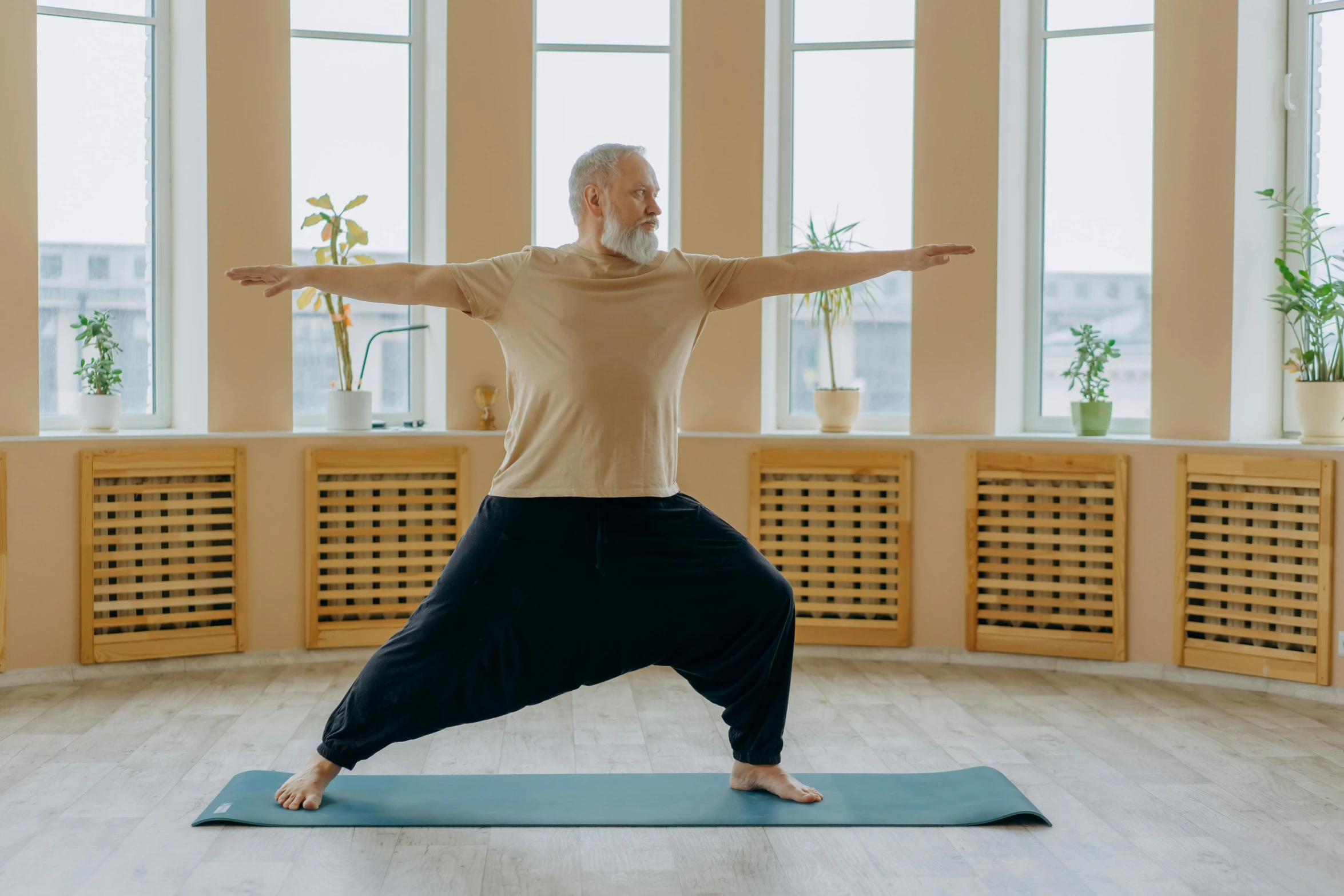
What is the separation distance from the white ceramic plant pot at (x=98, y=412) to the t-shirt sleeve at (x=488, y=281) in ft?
7.61

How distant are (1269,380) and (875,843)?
2.95 metres

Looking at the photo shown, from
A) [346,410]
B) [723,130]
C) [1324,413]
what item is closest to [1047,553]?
[1324,413]

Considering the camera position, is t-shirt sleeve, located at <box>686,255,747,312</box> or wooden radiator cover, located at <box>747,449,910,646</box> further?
wooden radiator cover, located at <box>747,449,910,646</box>

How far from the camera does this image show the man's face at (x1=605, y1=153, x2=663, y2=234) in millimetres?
2818

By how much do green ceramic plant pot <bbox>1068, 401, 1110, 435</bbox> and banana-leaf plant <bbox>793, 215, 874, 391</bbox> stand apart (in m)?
0.96

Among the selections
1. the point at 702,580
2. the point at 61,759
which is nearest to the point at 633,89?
the point at 702,580

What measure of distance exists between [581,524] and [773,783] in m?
0.81

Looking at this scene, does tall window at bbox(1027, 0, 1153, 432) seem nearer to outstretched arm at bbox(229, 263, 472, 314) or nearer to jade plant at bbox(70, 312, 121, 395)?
outstretched arm at bbox(229, 263, 472, 314)

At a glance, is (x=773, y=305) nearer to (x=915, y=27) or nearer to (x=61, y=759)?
(x=915, y=27)

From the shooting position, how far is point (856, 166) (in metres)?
5.08

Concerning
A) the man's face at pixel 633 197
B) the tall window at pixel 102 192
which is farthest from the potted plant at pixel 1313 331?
the tall window at pixel 102 192

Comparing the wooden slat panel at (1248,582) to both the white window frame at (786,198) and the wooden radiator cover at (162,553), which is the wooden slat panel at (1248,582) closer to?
the white window frame at (786,198)

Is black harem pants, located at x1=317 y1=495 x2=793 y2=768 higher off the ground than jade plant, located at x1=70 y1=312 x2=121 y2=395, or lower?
lower

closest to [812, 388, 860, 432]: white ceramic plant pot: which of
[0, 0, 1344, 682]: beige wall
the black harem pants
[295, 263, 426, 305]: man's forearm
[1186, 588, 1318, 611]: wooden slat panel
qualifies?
[0, 0, 1344, 682]: beige wall
